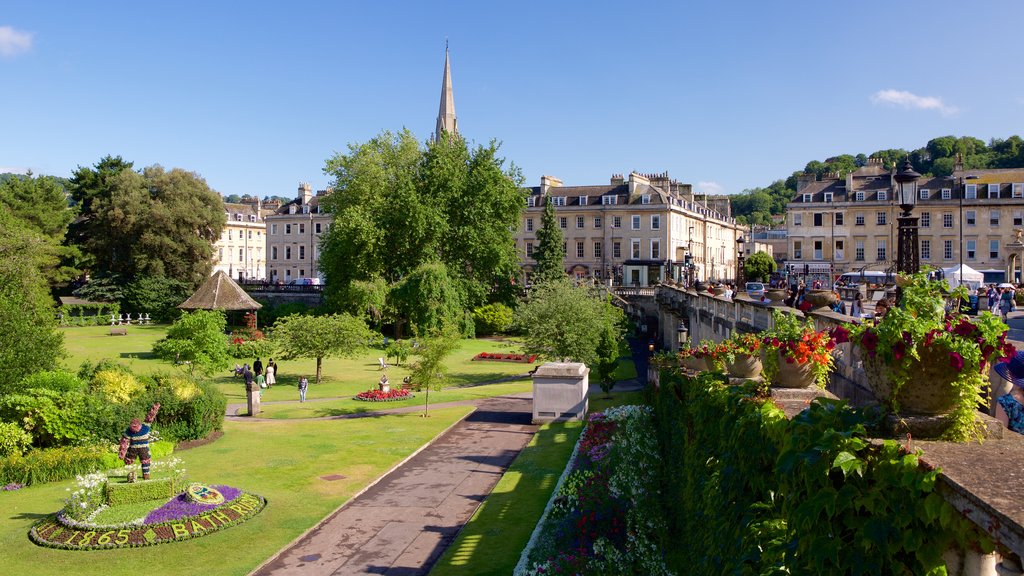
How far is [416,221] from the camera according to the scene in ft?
206

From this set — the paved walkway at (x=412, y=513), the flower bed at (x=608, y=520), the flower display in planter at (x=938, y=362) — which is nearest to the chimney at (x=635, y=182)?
the paved walkway at (x=412, y=513)

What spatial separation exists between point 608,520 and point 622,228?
243ft

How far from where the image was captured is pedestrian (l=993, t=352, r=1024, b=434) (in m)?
9.34

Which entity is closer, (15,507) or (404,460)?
(15,507)

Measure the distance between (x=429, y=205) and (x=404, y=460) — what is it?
1638 inches

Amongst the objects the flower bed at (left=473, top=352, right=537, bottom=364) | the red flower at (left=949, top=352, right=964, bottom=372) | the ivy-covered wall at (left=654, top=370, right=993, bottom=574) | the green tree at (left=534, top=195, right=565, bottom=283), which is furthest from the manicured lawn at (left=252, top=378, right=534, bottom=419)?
the green tree at (left=534, top=195, right=565, bottom=283)

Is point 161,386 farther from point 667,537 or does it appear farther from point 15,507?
point 667,537

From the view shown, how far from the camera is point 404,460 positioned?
24.9 metres

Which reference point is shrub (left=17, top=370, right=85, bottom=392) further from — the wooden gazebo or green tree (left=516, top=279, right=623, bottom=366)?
the wooden gazebo

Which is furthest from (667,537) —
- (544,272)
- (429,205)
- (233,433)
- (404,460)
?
(544,272)

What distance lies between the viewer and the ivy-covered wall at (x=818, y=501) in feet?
16.1

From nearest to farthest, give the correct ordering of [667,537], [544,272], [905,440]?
[905,440]
[667,537]
[544,272]

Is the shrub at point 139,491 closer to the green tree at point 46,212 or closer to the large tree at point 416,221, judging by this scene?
the large tree at point 416,221

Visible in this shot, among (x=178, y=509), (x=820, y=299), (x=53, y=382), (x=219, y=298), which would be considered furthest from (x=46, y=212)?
(x=820, y=299)
